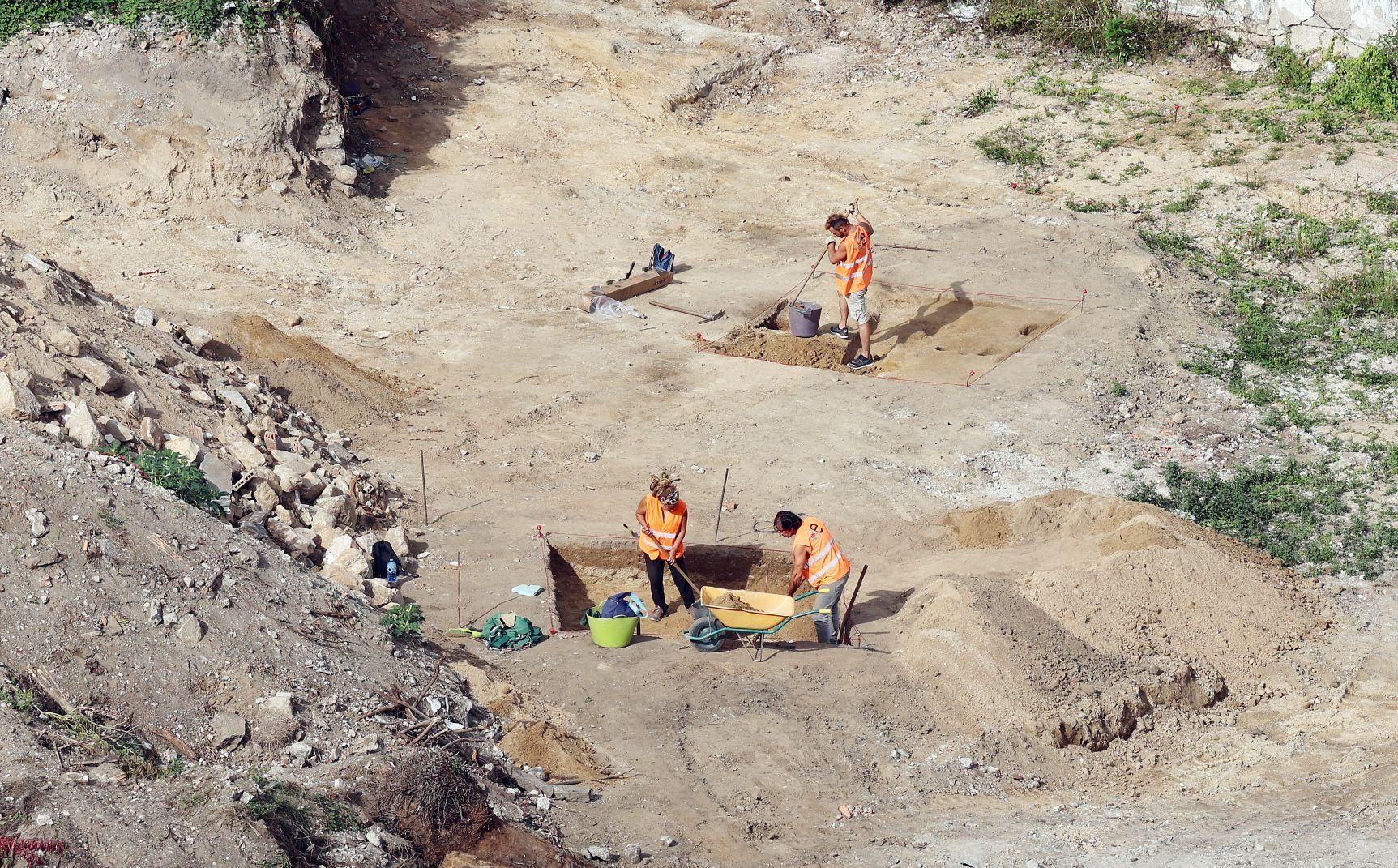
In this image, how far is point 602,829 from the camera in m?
7.44

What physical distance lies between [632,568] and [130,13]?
38.0ft

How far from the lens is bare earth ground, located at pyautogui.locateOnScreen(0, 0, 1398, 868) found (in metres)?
7.99

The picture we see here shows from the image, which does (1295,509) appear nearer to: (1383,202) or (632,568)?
(632,568)

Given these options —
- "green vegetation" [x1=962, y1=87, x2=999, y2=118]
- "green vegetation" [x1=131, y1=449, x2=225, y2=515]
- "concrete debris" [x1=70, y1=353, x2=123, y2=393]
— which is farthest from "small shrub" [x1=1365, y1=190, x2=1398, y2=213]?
"concrete debris" [x1=70, y1=353, x2=123, y2=393]

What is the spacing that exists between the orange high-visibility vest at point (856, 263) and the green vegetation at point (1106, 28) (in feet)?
31.6

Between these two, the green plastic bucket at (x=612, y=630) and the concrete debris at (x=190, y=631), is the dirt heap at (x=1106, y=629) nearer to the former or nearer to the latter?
the green plastic bucket at (x=612, y=630)

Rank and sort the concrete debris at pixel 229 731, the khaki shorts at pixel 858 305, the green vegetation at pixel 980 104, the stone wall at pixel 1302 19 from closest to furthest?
the concrete debris at pixel 229 731 < the khaki shorts at pixel 858 305 < the stone wall at pixel 1302 19 < the green vegetation at pixel 980 104

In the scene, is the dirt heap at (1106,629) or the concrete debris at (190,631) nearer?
the concrete debris at (190,631)

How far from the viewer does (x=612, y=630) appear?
9.33m

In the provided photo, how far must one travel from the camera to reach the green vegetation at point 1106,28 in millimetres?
21516

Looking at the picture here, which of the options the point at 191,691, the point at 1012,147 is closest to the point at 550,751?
the point at 191,691

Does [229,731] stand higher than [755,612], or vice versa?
[229,731]

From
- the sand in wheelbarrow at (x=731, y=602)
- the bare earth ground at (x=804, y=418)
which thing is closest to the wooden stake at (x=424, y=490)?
the bare earth ground at (x=804, y=418)

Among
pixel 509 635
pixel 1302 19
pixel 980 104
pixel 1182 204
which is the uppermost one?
pixel 1302 19
